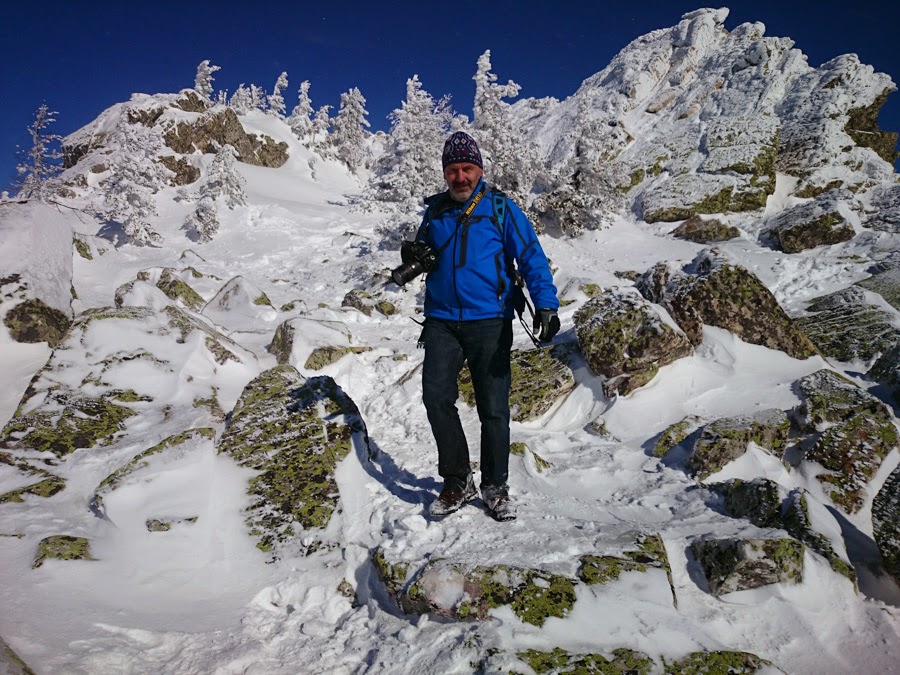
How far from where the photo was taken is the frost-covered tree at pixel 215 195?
69.4 feet

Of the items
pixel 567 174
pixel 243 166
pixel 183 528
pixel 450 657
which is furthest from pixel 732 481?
pixel 243 166

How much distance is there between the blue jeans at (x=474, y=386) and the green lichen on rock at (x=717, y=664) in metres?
1.66

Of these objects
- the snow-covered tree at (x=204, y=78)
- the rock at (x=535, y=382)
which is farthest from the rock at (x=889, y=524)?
the snow-covered tree at (x=204, y=78)

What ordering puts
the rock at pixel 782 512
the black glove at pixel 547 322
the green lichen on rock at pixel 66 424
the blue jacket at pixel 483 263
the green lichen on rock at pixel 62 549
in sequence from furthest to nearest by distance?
1. the green lichen on rock at pixel 66 424
2. the blue jacket at pixel 483 263
3. the black glove at pixel 547 322
4. the rock at pixel 782 512
5. the green lichen on rock at pixel 62 549

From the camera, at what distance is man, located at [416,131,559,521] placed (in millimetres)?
3482

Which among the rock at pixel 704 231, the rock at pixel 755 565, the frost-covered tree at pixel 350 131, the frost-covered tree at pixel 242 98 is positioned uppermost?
the frost-covered tree at pixel 242 98

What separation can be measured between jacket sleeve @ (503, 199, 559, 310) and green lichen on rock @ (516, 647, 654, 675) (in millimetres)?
2135

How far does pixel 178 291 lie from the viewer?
12.3 meters

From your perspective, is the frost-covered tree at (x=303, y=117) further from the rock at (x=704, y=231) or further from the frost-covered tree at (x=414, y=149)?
the rock at (x=704, y=231)

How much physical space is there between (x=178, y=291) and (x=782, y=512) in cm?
1368

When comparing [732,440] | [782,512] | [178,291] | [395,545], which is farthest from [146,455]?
[178,291]

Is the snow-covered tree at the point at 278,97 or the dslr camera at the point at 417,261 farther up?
the snow-covered tree at the point at 278,97

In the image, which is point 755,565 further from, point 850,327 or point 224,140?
point 224,140

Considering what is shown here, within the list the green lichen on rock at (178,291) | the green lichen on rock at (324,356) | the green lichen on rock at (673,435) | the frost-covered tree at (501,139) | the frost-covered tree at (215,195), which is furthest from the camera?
the frost-covered tree at (501,139)
